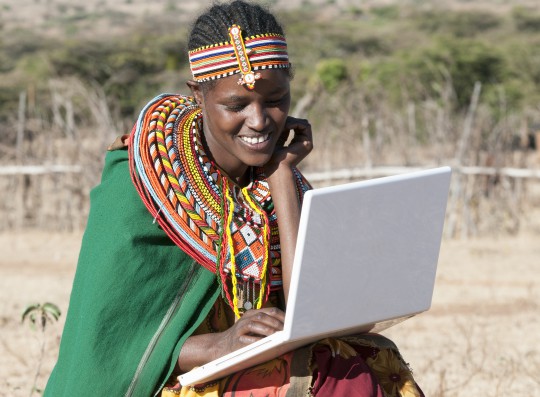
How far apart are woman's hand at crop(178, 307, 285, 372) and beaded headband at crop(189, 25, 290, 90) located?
58cm

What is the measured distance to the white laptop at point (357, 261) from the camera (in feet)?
7.37

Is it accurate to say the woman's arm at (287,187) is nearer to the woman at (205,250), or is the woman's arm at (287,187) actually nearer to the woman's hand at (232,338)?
the woman at (205,250)

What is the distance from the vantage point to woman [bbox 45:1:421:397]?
2549 mm

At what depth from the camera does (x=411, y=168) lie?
9852 mm

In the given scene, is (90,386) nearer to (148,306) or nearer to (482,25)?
(148,306)

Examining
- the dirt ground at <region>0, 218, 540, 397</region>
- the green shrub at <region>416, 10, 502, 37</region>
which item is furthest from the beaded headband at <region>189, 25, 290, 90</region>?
the green shrub at <region>416, 10, 502, 37</region>

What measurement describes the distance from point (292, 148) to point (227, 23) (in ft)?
1.32

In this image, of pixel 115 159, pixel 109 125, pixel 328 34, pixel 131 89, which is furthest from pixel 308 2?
pixel 115 159

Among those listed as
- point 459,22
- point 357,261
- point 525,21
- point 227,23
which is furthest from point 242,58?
point 525,21

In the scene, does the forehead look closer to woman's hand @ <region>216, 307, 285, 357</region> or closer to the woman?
the woman

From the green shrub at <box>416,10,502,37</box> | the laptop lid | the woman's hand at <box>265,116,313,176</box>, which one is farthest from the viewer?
the green shrub at <box>416,10,502,37</box>

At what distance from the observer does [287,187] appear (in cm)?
274

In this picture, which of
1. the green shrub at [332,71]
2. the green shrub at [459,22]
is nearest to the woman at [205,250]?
the green shrub at [332,71]

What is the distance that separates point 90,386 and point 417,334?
4074 millimetres
